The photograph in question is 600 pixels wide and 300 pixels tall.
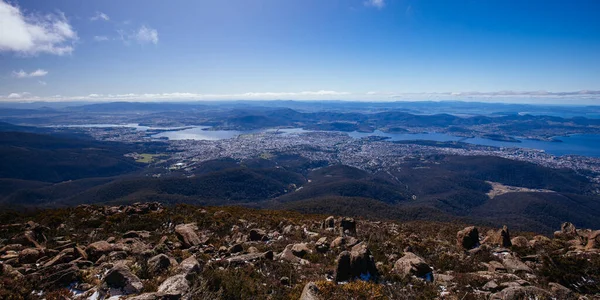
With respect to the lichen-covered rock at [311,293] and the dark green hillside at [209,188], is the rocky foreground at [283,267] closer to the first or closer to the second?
the lichen-covered rock at [311,293]

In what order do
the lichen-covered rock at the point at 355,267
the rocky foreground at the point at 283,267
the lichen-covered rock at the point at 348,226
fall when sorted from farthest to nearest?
the lichen-covered rock at the point at 348,226 → the lichen-covered rock at the point at 355,267 → the rocky foreground at the point at 283,267

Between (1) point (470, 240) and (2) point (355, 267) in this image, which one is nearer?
(2) point (355, 267)

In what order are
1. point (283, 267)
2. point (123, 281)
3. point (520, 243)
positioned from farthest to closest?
point (520, 243)
point (283, 267)
point (123, 281)

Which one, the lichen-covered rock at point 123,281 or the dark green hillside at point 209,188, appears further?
the dark green hillside at point 209,188

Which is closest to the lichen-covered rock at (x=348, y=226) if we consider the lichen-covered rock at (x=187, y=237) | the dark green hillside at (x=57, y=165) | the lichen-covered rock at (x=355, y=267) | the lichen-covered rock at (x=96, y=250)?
the lichen-covered rock at (x=355, y=267)

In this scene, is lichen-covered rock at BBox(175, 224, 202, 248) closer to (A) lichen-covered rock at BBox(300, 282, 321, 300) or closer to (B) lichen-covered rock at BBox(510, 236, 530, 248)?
(A) lichen-covered rock at BBox(300, 282, 321, 300)

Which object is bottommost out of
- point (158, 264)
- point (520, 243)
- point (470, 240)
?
point (520, 243)

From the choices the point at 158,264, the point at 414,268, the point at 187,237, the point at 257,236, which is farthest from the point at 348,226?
the point at 158,264

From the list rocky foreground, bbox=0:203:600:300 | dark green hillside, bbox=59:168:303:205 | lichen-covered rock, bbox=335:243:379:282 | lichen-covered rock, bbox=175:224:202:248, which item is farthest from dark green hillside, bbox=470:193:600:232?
lichen-covered rock, bbox=175:224:202:248

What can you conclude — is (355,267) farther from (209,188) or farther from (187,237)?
(209,188)
